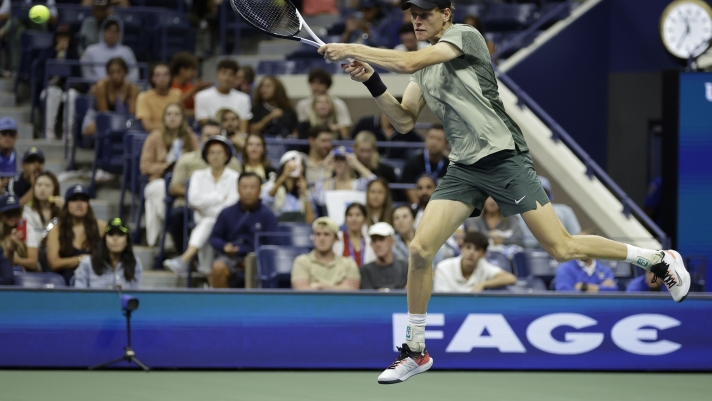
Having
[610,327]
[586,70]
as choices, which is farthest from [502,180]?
[586,70]

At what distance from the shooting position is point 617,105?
14.8m

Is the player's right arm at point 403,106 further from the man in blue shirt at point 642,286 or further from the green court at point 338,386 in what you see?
the man in blue shirt at point 642,286

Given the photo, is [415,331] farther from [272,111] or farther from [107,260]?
[272,111]

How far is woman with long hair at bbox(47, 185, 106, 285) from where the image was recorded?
30.8ft

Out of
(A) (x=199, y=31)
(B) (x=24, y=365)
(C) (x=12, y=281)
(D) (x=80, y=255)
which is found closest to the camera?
(B) (x=24, y=365)

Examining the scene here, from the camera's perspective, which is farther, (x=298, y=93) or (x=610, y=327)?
(x=298, y=93)

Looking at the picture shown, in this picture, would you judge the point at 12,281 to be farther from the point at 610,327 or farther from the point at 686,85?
the point at 686,85

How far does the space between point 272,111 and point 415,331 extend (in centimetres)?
642

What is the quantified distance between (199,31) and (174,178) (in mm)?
5760

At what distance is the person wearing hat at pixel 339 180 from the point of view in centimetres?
1065

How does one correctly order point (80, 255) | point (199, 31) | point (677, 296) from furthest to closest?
point (199, 31) → point (80, 255) → point (677, 296)

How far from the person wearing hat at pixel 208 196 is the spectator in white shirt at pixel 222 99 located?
5.59ft

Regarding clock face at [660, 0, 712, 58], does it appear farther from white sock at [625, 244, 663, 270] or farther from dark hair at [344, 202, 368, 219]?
white sock at [625, 244, 663, 270]

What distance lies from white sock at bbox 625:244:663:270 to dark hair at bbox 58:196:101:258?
15.7 ft
